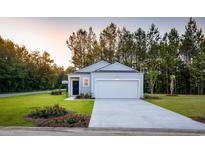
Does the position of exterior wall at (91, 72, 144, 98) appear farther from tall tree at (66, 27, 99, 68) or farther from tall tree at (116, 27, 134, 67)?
tall tree at (66, 27, 99, 68)

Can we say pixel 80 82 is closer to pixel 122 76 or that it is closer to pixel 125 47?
pixel 122 76

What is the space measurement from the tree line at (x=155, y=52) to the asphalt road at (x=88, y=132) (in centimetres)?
1941

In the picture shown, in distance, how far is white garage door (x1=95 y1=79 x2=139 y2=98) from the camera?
17.3 metres

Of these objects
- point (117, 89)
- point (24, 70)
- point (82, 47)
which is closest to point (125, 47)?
point (82, 47)

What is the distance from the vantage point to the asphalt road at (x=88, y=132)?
592cm

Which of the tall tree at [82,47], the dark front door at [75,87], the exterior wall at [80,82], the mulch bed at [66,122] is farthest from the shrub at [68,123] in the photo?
the tall tree at [82,47]

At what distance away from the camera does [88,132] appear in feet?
20.1

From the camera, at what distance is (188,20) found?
26031 millimetres

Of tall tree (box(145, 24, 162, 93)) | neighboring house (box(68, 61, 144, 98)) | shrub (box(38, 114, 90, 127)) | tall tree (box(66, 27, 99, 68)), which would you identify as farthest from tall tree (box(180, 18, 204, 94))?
shrub (box(38, 114, 90, 127))

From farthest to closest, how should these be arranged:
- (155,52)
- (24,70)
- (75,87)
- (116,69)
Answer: (24,70) < (155,52) < (75,87) < (116,69)

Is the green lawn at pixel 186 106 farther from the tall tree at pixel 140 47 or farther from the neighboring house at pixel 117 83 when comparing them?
the tall tree at pixel 140 47

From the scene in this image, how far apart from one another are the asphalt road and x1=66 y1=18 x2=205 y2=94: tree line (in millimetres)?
19412

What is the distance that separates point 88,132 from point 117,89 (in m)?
11.3
